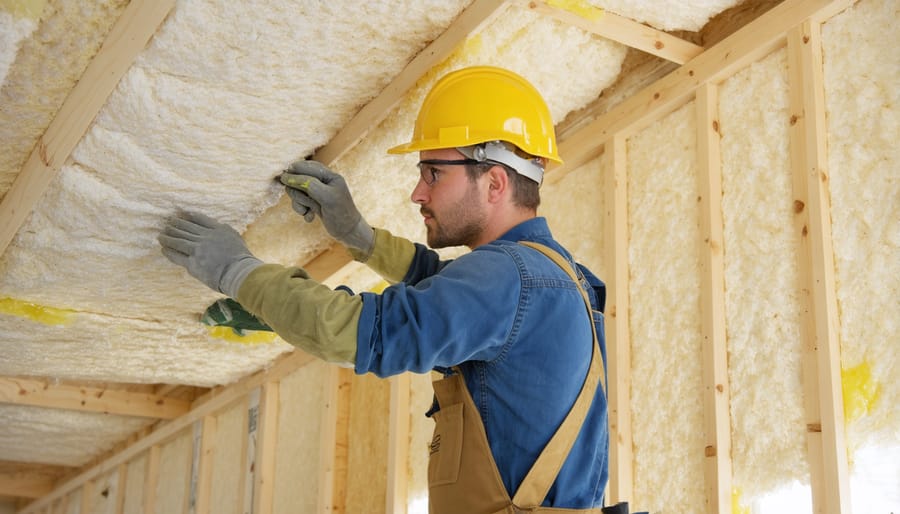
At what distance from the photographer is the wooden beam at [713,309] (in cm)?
295

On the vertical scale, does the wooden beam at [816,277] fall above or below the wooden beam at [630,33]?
below

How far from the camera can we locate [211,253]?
8.39ft

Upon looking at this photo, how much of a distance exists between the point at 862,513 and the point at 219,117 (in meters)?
2.03

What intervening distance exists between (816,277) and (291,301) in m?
1.51

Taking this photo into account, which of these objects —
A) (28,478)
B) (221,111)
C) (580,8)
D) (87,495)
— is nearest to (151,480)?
(87,495)

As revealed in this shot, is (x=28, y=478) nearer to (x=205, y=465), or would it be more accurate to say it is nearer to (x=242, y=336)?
(x=205, y=465)

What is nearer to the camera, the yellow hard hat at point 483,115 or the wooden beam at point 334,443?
the yellow hard hat at point 483,115

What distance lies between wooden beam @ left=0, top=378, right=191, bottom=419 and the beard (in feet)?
12.9

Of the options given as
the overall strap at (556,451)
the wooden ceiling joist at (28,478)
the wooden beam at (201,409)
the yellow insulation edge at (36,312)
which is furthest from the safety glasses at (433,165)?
the wooden ceiling joist at (28,478)

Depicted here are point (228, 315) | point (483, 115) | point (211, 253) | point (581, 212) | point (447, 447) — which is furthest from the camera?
point (228, 315)

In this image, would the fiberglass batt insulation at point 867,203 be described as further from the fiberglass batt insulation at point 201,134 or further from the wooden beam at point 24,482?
the wooden beam at point 24,482

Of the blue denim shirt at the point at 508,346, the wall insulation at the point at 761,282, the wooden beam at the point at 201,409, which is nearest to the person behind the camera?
the blue denim shirt at the point at 508,346

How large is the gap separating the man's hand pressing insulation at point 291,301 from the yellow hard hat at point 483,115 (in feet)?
1.67

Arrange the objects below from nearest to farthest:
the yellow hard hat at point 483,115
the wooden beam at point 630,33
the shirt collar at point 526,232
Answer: the shirt collar at point 526,232
the yellow hard hat at point 483,115
the wooden beam at point 630,33
